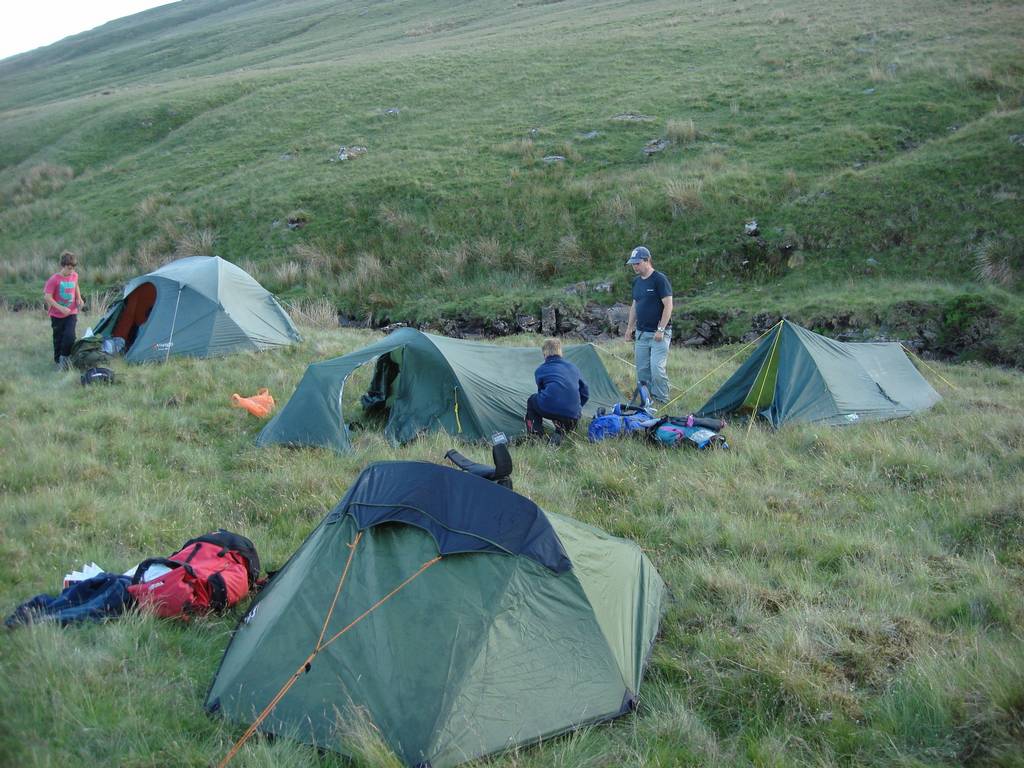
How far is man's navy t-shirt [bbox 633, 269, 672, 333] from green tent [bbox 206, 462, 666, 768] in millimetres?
6006

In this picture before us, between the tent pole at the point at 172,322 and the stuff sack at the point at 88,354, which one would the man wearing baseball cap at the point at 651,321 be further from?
the stuff sack at the point at 88,354

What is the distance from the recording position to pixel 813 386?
10320 millimetres

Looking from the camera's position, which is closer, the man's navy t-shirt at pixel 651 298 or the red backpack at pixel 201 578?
the red backpack at pixel 201 578

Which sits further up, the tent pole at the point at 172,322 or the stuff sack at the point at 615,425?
the tent pole at the point at 172,322

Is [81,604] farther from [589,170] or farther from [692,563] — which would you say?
[589,170]

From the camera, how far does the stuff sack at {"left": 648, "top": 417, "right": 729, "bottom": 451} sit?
9039mm

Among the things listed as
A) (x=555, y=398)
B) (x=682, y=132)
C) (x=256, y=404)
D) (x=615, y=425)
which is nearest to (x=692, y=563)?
(x=615, y=425)

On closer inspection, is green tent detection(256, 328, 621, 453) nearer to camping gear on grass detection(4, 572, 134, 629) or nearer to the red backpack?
the red backpack

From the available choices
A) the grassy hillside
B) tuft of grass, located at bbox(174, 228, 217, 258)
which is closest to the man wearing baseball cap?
the grassy hillside

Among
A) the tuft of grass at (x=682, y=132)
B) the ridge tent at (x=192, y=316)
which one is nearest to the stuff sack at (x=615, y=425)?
the ridge tent at (x=192, y=316)

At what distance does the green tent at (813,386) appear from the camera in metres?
10.3

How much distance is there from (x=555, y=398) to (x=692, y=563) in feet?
12.4

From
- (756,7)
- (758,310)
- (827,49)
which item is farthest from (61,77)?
(758,310)

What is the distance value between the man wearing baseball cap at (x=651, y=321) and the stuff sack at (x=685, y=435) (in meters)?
1.73
